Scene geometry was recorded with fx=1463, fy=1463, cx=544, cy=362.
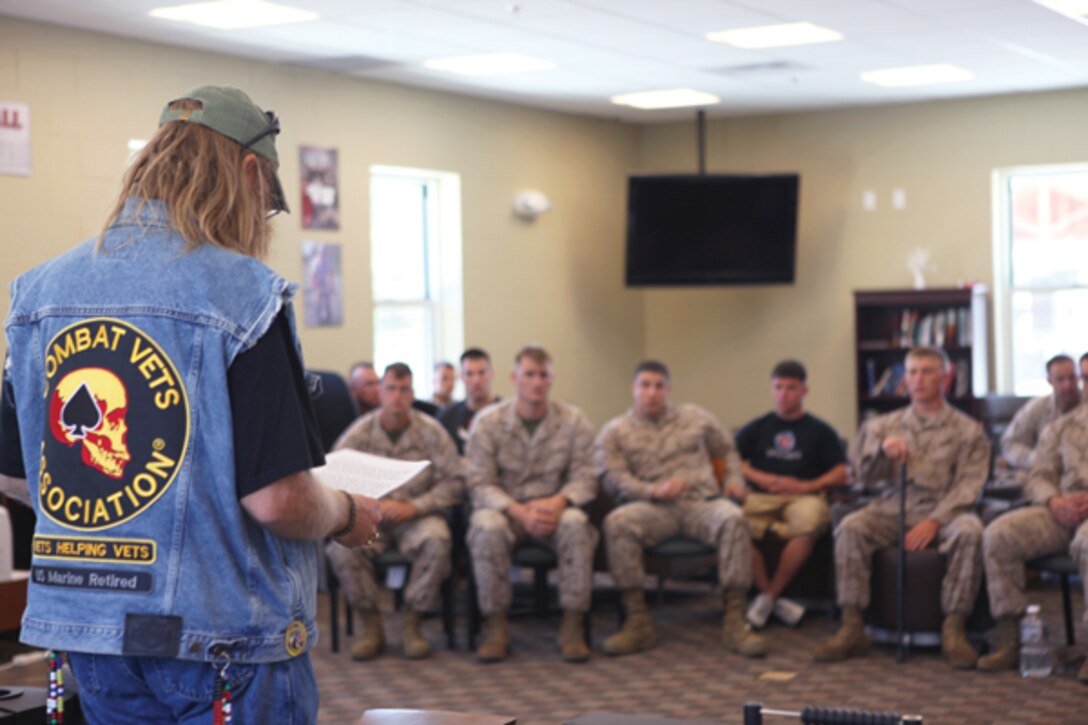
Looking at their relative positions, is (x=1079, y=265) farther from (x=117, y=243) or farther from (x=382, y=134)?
(x=117, y=243)

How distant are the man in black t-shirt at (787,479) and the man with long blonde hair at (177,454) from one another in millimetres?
5140

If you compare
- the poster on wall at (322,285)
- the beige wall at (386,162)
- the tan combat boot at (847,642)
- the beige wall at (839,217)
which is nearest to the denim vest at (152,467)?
the tan combat boot at (847,642)

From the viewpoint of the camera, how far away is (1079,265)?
10.2 metres

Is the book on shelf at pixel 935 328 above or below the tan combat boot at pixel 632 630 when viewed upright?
above

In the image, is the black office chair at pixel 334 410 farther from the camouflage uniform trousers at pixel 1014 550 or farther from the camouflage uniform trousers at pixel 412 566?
the camouflage uniform trousers at pixel 1014 550

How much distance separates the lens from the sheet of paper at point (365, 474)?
2.48 metres

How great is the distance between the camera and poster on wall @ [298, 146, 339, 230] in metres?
8.46

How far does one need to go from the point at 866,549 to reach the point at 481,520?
5.32ft

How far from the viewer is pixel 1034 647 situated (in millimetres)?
6039

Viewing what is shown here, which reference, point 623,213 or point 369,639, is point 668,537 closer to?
point 369,639

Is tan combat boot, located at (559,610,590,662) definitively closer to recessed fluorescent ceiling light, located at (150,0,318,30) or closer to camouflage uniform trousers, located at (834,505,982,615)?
camouflage uniform trousers, located at (834,505,982,615)

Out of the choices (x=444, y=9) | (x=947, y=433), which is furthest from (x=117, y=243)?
(x=444, y=9)

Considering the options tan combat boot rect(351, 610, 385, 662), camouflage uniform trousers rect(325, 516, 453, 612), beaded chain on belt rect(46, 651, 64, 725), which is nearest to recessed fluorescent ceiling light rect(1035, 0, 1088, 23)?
camouflage uniform trousers rect(325, 516, 453, 612)

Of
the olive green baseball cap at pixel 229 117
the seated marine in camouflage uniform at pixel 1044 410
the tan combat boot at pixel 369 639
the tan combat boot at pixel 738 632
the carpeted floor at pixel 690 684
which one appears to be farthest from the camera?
the seated marine in camouflage uniform at pixel 1044 410
